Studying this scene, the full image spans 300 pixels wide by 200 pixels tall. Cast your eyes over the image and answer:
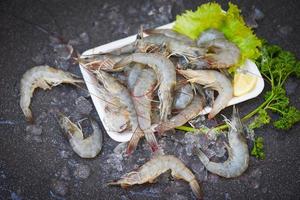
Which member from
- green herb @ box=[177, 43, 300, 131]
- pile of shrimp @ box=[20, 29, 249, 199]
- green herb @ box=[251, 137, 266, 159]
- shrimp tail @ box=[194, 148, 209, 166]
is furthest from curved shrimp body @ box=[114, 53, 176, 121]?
green herb @ box=[251, 137, 266, 159]

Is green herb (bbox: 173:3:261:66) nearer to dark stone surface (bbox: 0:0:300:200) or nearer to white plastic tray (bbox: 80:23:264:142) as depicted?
white plastic tray (bbox: 80:23:264:142)

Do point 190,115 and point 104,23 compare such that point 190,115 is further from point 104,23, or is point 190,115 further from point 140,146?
point 104,23

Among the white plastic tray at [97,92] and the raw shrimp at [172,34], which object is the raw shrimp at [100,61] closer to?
the white plastic tray at [97,92]

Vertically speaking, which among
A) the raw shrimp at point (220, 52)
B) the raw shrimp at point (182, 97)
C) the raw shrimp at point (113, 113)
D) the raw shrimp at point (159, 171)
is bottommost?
the raw shrimp at point (159, 171)

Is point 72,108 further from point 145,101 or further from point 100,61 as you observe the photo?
point 145,101

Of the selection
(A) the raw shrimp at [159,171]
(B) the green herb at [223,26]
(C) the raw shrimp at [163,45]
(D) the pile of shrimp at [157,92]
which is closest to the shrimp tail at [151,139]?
(D) the pile of shrimp at [157,92]
